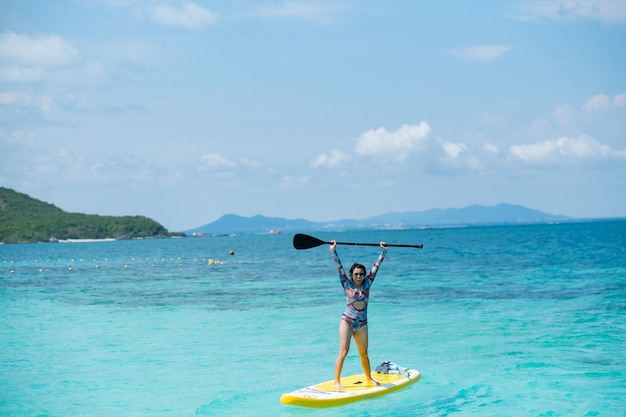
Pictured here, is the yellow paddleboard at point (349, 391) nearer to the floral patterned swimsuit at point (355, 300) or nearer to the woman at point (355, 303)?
the woman at point (355, 303)

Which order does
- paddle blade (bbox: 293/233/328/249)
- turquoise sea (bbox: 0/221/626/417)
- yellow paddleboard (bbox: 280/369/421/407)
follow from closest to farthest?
yellow paddleboard (bbox: 280/369/421/407) → turquoise sea (bbox: 0/221/626/417) → paddle blade (bbox: 293/233/328/249)

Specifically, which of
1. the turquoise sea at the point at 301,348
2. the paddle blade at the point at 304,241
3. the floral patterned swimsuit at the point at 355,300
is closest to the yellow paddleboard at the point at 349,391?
the turquoise sea at the point at 301,348

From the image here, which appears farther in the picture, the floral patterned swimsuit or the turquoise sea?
the turquoise sea

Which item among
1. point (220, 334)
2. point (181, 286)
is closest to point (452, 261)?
point (181, 286)

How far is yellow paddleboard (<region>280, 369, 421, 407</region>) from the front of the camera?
13406mm

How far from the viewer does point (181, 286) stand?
4150cm

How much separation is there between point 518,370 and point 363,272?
5548mm

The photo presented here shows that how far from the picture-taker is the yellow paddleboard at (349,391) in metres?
13.4

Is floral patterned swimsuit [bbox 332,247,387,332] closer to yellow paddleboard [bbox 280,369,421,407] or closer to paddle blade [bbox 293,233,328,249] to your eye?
yellow paddleboard [bbox 280,369,421,407]

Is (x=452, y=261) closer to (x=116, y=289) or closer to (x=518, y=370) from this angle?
(x=116, y=289)

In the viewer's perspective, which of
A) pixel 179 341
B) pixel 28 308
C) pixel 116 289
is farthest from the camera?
pixel 116 289

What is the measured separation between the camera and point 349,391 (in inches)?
543

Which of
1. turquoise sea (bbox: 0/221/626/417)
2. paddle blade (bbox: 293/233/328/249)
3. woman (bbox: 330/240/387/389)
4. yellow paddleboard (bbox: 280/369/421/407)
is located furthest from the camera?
paddle blade (bbox: 293/233/328/249)

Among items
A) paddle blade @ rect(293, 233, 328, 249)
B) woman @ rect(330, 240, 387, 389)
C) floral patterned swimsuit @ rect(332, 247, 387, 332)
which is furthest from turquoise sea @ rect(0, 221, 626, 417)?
paddle blade @ rect(293, 233, 328, 249)
